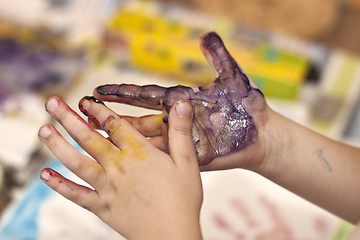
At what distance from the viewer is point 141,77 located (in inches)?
43.6

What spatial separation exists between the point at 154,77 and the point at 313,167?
0.58 m

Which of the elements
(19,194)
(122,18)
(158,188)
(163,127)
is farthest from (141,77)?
(158,188)

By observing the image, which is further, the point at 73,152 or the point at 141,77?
the point at 141,77

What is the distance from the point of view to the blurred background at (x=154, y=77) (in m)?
0.82

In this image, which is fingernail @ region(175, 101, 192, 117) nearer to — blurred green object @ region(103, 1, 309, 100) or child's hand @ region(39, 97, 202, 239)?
child's hand @ region(39, 97, 202, 239)

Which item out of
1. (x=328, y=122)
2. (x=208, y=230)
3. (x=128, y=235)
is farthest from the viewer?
(x=328, y=122)

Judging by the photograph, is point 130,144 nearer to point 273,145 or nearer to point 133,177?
point 133,177

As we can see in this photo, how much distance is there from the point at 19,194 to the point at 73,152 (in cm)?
40

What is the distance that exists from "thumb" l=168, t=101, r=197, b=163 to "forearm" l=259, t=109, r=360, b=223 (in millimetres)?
176

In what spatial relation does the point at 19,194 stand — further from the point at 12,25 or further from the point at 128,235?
the point at 12,25

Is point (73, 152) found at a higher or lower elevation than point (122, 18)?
lower

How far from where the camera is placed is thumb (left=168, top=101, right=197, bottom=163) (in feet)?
1.64

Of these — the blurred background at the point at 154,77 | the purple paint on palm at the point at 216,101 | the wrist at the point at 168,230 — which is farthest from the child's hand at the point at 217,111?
the blurred background at the point at 154,77

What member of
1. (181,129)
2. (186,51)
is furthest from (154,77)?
(181,129)
